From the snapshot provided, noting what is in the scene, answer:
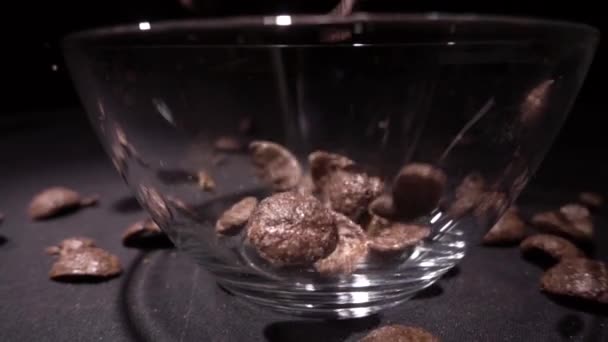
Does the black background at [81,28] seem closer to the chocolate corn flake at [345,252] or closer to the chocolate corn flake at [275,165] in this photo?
the chocolate corn flake at [275,165]

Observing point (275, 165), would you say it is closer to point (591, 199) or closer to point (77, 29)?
point (591, 199)

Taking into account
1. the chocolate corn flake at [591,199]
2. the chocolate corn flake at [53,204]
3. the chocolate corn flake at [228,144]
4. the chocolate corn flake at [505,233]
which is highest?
A: the chocolate corn flake at [228,144]

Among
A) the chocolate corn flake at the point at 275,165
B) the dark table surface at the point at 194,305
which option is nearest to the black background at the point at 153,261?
the dark table surface at the point at 194,305

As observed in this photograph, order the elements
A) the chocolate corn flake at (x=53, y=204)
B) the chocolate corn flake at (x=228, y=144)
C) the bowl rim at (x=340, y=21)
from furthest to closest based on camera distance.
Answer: the chocolate corn flake at (x=53, y=204) < the chocolate corn flake at (x=228, y=144) < the bowl rim at (x=340, y=21)

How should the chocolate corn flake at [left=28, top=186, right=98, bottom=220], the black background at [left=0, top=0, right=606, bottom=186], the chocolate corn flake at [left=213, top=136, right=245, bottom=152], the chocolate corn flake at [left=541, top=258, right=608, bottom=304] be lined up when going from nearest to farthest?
1. the chocolate corn flake at [left=541, top=258, right=608, bottom=304]
2. the chocolate corn flake at [left=213, top=136, right=245, bottom=152]
3. the chocolate corn flake at [left=28, top=186, right=98, bottom=220]
4. the black background at [left=0, top=0, right=606, bottom=186]

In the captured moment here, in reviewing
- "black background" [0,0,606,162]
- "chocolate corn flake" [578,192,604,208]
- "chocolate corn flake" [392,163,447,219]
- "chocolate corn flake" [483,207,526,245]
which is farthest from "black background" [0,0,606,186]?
"chocolate corn flake" [392,163,447,219]

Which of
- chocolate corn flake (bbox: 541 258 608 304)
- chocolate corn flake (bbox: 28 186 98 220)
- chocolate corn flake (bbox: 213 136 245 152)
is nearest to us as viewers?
chocolate corn flake (bbox: 541 258 608 304)

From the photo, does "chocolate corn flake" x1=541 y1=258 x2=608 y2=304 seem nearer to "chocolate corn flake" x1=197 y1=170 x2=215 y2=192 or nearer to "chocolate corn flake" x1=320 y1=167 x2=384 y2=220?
"chocolate corn flake" x1=320 y1=167 x2=384 y2=220

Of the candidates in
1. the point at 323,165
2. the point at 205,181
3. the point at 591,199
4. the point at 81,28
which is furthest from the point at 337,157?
the point at 81,28
